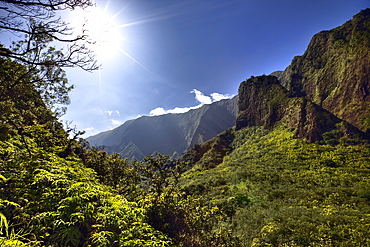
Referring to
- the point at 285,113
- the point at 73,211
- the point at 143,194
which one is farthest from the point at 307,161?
the point at 73,211

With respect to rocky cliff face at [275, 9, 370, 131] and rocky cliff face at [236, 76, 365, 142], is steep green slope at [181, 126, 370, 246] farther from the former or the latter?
rocky cliff face at [275, 9, 370, 131]

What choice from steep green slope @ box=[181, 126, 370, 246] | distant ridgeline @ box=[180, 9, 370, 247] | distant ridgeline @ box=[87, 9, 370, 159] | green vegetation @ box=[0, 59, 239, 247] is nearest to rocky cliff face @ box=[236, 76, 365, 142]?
distant ridgeline @ box=[87, 9, 370, 159]

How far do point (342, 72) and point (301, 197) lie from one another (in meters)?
39.3

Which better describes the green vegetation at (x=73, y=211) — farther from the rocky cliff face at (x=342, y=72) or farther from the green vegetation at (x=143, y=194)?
the rocky cliff face at (x=342, y=72)

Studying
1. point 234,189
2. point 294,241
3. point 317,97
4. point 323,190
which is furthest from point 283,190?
point 317,97

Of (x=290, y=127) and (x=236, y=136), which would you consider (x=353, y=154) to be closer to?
(x=290, y=127)

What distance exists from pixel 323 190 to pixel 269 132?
30.4 meters

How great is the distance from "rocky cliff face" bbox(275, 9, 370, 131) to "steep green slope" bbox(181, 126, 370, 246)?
37.9ft

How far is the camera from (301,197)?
44.5 feet

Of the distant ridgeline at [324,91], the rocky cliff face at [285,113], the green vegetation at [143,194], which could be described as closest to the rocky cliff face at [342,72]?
the distant ridgeline at [324,91]

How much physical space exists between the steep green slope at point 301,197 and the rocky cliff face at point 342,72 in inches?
455

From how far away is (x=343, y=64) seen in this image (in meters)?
36.9

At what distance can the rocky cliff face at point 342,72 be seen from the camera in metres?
29.5

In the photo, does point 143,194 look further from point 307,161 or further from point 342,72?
point 342,72
